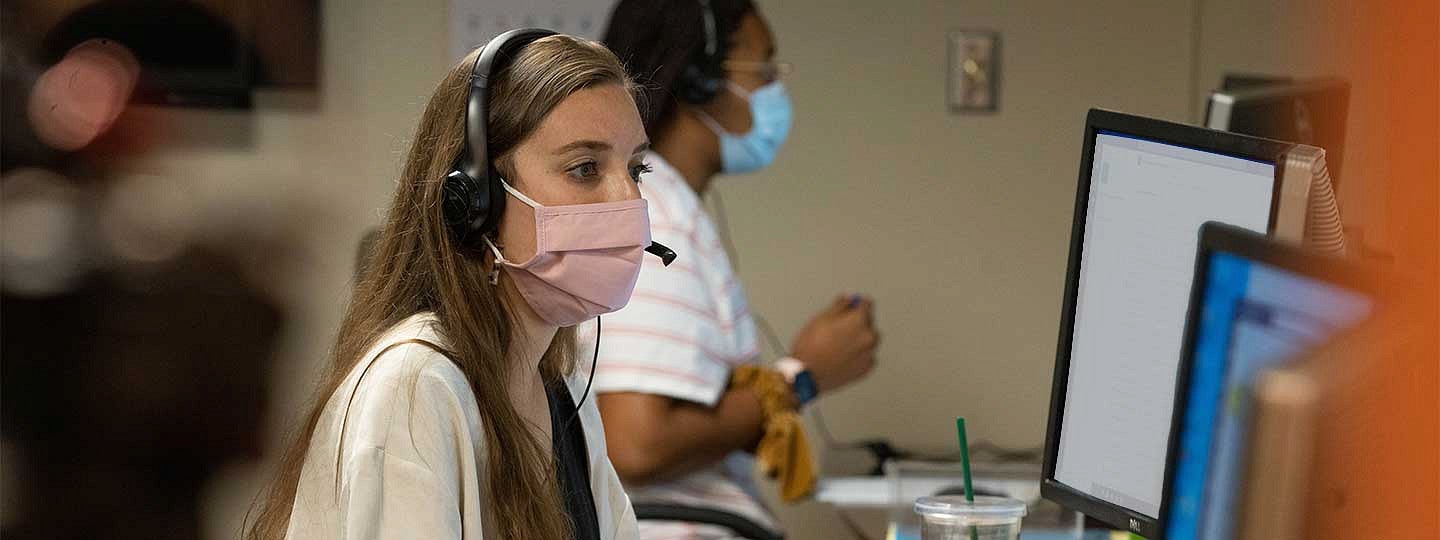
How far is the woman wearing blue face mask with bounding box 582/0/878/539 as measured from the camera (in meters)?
1.94

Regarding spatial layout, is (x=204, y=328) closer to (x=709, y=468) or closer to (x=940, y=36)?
(x=709, y=468)

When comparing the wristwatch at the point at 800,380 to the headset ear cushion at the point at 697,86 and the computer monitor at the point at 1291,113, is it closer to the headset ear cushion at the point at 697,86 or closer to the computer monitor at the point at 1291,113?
the headset ear cushion at the point at 697,86

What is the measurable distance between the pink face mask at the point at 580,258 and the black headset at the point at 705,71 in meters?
0.89

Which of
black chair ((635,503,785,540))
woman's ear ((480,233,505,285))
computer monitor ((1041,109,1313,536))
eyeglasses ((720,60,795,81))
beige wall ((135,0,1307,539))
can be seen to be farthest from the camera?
beige wall ((135,0,1307,539))

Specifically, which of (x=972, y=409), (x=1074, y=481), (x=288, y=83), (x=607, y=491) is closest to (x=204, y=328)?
(x=288, y=83)

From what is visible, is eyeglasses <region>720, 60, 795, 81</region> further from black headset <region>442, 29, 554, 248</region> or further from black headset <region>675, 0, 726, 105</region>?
black headset <region>442, 29, 554, 248</region>

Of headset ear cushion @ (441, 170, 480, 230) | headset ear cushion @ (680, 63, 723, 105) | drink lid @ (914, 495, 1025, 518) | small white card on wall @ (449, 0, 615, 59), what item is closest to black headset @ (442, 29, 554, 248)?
headset ear cushion @ (441, 170, 480, 230)

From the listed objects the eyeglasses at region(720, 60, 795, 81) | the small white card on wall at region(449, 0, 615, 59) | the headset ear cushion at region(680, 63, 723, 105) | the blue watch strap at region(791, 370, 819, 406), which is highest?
the small white card on wall at region(449, 0, 615, 59)

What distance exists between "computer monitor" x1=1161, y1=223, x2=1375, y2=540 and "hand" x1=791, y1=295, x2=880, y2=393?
1.57m

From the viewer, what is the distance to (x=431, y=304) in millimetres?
1235

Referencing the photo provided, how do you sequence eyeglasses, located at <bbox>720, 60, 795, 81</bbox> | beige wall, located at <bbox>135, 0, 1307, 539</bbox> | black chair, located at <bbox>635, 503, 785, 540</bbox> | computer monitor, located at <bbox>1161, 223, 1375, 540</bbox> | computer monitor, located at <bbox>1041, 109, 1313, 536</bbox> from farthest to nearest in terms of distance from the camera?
beige wall, located at <bbox>135, 0, 1307, 539</bbox>
eyeglasses, located at <bbox>720, 60, 795, 81</bbox>
black chair, located at <bbox>635, 503, 785, 540</bbox>
computer monitor, located at <bbox>1041, 109, 1313, 536</bbox>
computer monitor, located at <bbox>1161, 223, 1375, 540</bbox>

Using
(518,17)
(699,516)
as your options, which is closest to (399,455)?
(699,516)

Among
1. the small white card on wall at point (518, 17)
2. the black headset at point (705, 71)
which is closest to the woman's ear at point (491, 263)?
the black headset at point (705, 71)

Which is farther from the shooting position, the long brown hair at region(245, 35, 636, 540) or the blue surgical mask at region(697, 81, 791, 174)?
the blue surgical mask at region(697, 81, 791, 174)
